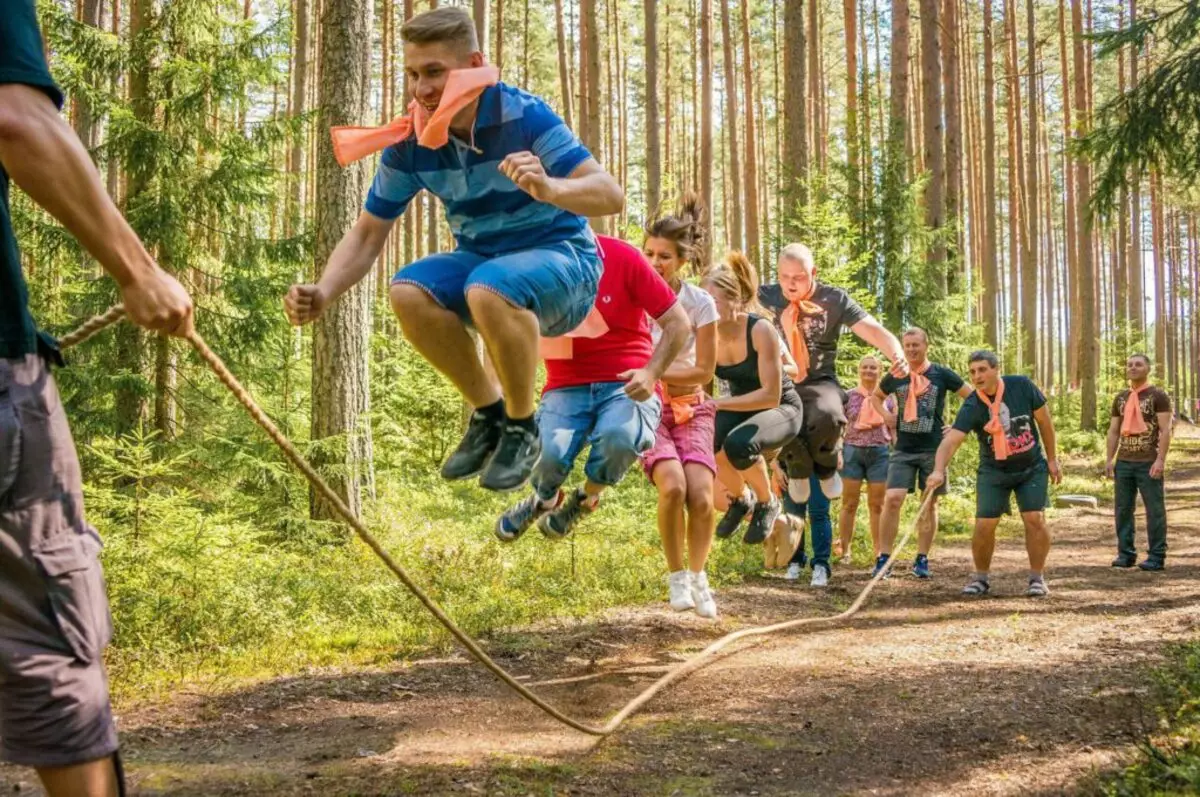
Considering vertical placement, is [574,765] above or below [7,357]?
below

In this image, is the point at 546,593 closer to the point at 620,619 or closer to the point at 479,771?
the point at 620,619

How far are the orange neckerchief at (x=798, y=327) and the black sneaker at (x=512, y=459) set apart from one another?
14.4 feet

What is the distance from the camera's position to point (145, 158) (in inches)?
415

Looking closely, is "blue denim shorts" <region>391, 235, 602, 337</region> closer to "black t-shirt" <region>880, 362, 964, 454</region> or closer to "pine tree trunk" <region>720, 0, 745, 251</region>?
"black t-shirt" <region>880, 362, 964, 454</region>

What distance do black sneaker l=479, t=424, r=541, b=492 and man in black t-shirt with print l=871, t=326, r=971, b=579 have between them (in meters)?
6.89

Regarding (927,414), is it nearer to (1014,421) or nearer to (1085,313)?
(1014,421)

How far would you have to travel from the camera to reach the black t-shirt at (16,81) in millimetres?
2123

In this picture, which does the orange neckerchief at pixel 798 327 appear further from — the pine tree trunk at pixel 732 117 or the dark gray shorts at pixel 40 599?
the pine tree trunk at pixel 732 117

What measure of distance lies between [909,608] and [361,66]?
6.97 m

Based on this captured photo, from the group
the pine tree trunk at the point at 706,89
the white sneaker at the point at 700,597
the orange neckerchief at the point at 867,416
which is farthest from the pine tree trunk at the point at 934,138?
the white sneaker at the point at 700,597

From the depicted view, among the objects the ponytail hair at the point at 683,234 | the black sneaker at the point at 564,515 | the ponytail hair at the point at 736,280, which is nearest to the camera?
the black sneaker at the point at 564,515

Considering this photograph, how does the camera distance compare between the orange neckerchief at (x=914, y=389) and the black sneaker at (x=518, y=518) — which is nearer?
the black sneaker at (x=518, y=518)

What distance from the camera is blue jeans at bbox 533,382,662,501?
5332 millimetres

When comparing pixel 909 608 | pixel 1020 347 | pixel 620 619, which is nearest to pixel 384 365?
pixel 620 619
